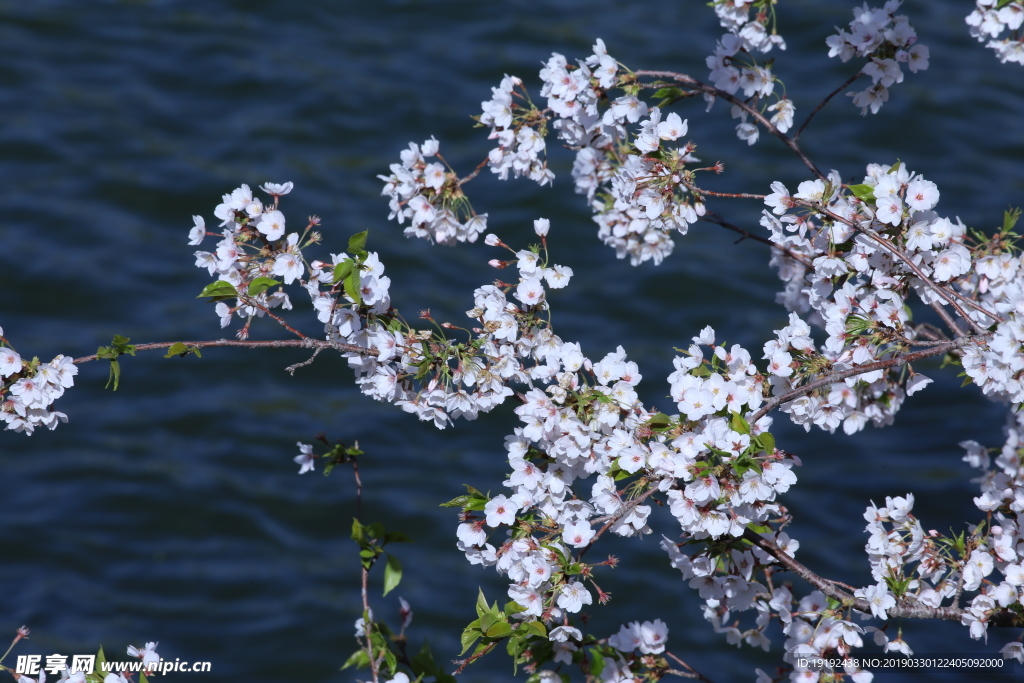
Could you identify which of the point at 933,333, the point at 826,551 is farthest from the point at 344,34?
the point at 933,333

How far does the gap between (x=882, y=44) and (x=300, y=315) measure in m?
4.39

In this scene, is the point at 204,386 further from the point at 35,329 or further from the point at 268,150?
the point at 268,150

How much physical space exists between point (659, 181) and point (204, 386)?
14.6 ft

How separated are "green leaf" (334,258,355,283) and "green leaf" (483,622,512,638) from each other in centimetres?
79

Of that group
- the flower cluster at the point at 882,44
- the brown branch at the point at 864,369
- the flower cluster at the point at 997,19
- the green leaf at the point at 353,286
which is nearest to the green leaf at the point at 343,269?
the green leaf at the point at 353,286

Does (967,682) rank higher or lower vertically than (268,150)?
lower

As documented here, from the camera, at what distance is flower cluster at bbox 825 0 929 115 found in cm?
281

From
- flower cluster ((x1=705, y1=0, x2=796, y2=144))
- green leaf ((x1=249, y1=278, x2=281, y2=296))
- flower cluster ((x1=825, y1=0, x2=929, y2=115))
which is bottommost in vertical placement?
green leaf ((x1=249, y1=278, x2=281, y2=296))

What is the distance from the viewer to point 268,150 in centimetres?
735

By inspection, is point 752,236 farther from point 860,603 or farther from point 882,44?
point 860,603

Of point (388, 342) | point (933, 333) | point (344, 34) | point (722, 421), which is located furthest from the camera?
point (344, 34)

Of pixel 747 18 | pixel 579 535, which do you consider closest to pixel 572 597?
pixel 579 535

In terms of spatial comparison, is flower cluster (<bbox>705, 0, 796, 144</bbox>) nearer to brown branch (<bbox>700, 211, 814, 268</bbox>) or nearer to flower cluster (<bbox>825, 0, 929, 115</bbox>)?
flower cluster (<bbox>825, 0, 929, 115</bbox>)

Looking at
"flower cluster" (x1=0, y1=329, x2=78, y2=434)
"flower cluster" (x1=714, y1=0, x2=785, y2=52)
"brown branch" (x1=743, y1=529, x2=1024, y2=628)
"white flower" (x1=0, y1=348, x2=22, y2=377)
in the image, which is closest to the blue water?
"brown branch" (x1=743, y1=529, x2=1024, y2=628)
